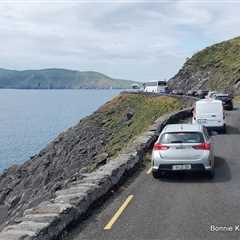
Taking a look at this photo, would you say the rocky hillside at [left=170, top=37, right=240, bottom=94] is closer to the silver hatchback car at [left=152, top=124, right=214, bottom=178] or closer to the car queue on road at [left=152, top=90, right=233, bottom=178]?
the car queue on road at [left=152, top=90, right=233, bottom=178]

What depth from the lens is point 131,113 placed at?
67562 millimetres

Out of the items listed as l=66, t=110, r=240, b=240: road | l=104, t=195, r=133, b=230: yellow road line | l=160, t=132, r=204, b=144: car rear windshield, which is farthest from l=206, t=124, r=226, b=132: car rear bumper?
l=104, t=195, r=133, b=230: yellow road line

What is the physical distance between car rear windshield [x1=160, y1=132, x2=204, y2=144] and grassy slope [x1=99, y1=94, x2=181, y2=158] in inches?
1371

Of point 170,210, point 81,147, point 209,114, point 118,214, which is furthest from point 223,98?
point 118,214

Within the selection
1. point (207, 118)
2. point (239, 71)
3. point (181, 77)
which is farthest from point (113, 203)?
point (181, 77)

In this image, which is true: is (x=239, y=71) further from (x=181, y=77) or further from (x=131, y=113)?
(x=131, y=113)

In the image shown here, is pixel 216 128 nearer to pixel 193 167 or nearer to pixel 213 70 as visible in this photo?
pixel 193 167

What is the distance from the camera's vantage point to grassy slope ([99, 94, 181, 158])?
57.7 metres

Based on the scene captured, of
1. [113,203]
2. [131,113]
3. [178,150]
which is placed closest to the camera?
[113,203]

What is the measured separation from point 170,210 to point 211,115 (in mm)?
20000

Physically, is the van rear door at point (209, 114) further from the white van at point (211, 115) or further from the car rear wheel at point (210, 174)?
the car rear wheel at point (210, 174)

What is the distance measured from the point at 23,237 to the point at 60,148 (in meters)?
53.5

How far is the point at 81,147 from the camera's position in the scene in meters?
58.1

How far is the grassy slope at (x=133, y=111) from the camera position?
57.7 metres
